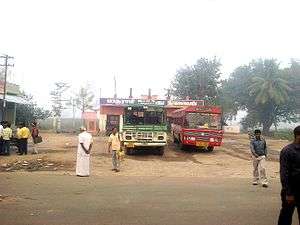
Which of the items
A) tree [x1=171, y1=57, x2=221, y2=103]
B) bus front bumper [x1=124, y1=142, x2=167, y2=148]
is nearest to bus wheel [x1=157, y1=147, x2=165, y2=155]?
bus front bumper [x1=124, y1=142, x2=167, y2=148]

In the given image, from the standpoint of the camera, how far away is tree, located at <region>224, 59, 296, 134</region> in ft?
211

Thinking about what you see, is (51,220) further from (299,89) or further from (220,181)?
(299,89)

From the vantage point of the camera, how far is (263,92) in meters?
64.2

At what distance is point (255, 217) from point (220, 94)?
64.2 meters

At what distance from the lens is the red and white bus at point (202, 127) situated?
87.4 feet

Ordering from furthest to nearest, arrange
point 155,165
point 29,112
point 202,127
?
point 29,112 → point 202,127 → point 155,165

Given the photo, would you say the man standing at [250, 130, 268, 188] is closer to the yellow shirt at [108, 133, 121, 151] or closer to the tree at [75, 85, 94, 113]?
the yellow shirt at [108, 133, 121, 151]

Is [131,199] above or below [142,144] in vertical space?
below

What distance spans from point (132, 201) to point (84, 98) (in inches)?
2822

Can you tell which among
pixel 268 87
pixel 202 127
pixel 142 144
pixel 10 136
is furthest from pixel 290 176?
pixel 268 87

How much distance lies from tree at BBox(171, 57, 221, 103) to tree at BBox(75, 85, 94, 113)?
17133mm

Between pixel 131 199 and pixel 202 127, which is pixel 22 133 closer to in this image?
pixel 202 127

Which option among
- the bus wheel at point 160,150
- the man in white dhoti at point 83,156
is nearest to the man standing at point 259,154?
the man in white dhoti at point 83,156

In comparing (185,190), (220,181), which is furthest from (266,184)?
(185,190)
